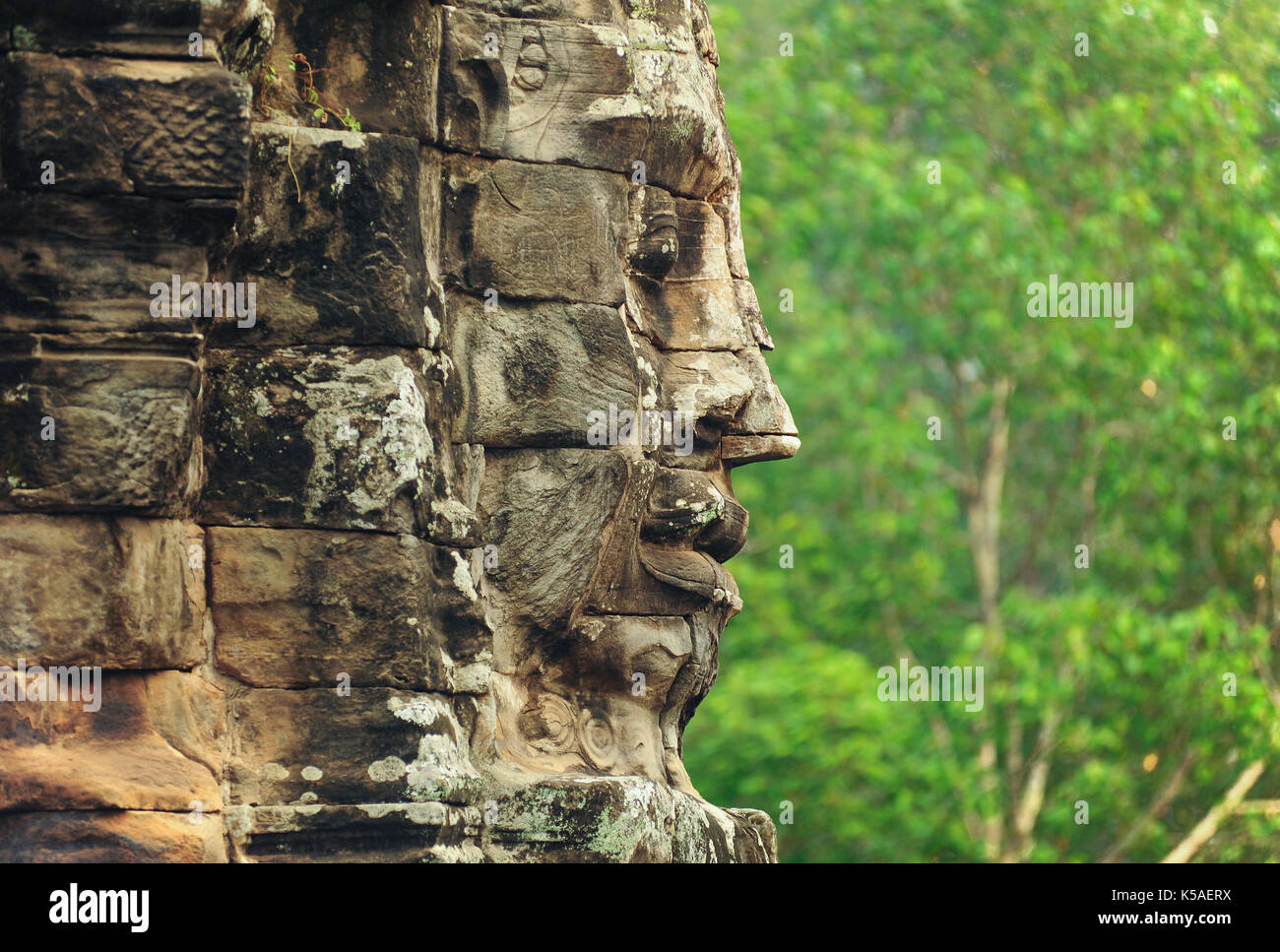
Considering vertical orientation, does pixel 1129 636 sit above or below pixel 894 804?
above

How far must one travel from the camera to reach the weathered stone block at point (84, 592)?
4160mm

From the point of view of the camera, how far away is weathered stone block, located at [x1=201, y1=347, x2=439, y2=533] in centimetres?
452

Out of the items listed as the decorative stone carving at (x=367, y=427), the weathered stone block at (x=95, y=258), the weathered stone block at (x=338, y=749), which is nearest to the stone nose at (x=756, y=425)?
the decorative stone carving at (x=367, y=427)

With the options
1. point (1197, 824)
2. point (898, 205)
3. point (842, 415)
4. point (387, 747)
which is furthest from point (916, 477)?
point (387, 747)

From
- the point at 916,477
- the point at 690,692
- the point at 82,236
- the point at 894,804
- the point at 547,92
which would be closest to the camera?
the point at 82,236

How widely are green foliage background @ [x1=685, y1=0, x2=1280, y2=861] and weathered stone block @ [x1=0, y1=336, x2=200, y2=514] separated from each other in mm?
8147

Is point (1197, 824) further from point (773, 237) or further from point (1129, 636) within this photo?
point (773, 237)

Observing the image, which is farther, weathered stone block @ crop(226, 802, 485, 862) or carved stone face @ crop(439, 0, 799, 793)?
carved stone face @ crop(439, 0, 799, 793)

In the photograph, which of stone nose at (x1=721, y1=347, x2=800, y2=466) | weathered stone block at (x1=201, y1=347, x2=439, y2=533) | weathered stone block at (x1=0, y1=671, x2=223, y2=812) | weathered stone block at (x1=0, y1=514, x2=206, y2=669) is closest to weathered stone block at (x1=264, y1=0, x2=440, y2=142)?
weathered stone block at (x1=201, y1=347, x2=439, y2=533)

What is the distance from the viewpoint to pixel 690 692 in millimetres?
5547

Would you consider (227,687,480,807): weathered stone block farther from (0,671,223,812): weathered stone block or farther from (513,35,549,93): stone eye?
(513,35,549,93): stone eye

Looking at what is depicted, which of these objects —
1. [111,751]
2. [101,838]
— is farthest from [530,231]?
[101,838]

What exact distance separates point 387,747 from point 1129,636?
26.0 feet

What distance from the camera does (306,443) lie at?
14.9ft
